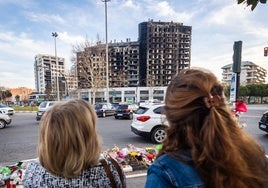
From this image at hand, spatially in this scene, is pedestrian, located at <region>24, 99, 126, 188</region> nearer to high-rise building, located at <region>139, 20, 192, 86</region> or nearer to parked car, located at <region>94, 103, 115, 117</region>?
parked car, located at <region>94, 103, 115, 117</region>

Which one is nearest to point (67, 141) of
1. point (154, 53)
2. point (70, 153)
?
point (70, 153)

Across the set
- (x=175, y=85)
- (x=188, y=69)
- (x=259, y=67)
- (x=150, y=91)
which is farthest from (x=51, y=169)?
(x=259, y=67)

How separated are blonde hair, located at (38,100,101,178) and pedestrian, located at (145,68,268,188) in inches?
22.5

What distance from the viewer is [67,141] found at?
134cm

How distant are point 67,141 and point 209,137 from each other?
0.90 m

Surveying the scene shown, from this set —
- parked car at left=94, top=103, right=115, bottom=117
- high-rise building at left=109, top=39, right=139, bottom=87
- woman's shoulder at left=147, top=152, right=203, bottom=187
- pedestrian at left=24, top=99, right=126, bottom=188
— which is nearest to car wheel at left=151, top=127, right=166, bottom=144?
pedestrian at left=24, top=99, right=126, bottom=188

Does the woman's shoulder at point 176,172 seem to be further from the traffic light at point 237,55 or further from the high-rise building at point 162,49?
the high-rise building at point 162,49

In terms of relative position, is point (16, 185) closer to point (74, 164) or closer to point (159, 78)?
point (74, 164)

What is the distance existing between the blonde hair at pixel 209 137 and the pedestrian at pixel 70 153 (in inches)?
23.2

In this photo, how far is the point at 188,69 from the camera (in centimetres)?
117

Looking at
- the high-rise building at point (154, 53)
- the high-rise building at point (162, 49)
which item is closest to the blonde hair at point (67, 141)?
the high-rise building at point (154, 53)

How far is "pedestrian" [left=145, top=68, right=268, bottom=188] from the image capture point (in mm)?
958

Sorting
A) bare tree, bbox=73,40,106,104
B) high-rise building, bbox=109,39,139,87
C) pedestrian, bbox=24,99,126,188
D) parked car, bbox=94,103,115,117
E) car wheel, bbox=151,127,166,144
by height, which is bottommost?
parked car, bbox=94,103,115,117

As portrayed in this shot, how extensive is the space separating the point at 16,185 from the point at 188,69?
416 cm
